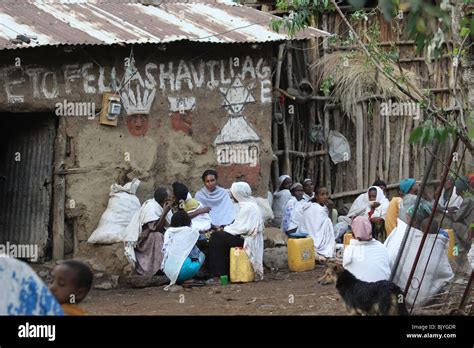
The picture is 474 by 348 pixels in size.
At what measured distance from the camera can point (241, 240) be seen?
11.7 metres

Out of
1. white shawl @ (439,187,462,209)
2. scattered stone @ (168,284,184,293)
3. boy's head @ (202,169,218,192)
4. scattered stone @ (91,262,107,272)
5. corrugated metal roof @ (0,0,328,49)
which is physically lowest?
scattered stone @ (168,284,184,293)

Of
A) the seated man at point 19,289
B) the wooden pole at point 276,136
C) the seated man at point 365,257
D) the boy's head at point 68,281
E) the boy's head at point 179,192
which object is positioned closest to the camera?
the seated man at point 19,289

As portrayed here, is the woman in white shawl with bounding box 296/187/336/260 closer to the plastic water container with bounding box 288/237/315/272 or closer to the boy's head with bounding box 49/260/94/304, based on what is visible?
the plastic water container with bounding box 288/237/315/272

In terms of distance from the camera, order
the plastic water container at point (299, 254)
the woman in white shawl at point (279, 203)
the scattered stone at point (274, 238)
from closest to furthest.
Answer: the plastic water container at point (299, 254), the scattered stone at point (274, 238), the woman in white shawl at point (279, 203)

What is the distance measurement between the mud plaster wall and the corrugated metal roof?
0.77 feet

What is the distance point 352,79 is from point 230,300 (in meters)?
5.25

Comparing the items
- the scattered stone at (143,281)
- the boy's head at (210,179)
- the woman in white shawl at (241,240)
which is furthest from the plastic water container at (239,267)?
the boy's head at (210,179)

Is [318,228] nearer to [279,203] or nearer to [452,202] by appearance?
[279,203]

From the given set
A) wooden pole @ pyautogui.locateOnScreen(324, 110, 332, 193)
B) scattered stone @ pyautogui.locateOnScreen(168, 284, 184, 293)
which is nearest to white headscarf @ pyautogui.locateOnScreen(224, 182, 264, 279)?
scattered stone @ pyautogui.locateOnScreen(168, 284, 184, 293)

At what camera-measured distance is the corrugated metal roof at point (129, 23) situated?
1126cm

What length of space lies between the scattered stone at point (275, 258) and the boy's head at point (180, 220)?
1.39 metres

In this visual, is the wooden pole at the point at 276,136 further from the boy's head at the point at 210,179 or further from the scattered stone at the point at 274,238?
the boy's head at the point at 210,179

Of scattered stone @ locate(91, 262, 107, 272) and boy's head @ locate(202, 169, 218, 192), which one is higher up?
boy's head @ locate(202, 169, 218, 192)

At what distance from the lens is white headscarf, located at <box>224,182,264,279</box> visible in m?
11.6
